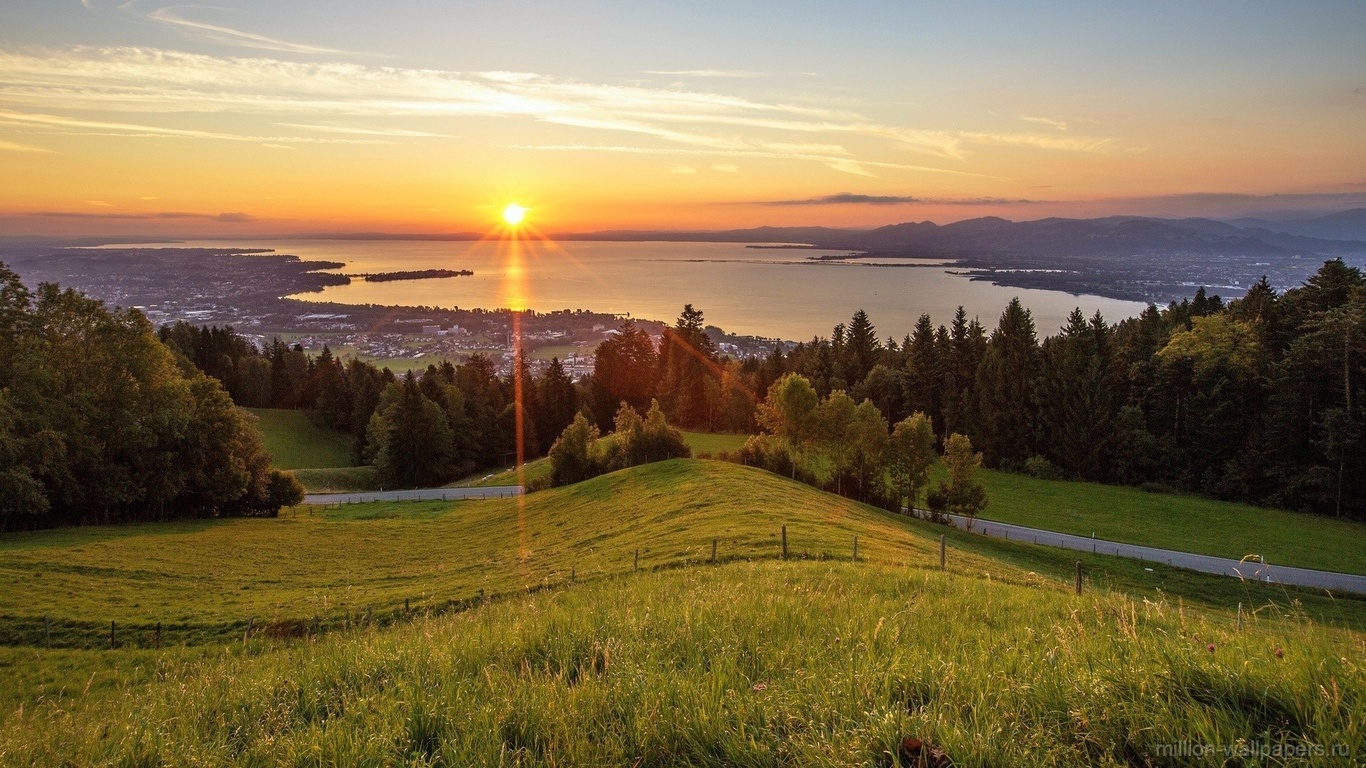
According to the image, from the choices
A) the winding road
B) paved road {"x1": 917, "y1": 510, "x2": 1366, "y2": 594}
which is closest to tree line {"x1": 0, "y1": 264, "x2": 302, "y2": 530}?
the winding road

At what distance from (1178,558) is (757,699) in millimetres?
47574

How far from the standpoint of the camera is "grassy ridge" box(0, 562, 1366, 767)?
10.3 feet

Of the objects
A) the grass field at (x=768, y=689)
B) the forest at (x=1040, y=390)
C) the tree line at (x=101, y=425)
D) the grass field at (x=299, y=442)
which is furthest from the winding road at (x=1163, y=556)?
the grass field at (x=768, y=689)

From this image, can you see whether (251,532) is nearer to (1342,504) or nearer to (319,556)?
(319,556)

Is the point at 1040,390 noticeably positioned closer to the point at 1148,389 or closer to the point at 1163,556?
the point at 1148,389

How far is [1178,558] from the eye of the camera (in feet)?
129

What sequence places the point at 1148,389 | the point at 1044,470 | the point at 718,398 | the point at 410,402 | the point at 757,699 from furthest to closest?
the point at 718,398 → the point at 410,402 → the point at 1044,470 → the point at 1148,389 → the point at 757,699

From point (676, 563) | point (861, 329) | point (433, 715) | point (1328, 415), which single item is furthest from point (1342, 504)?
point (433, 715)

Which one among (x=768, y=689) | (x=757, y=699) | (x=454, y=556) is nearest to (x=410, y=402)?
(x=454, y=556)

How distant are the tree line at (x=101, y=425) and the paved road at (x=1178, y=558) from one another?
52.5 m

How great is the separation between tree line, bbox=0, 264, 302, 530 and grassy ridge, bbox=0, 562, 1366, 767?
43930mm

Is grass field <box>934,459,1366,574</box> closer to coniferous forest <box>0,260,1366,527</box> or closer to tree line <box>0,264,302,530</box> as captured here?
coniferous forest <box>0,260,1366,527</box>

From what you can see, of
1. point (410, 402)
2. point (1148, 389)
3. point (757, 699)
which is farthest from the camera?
point (410, 402)

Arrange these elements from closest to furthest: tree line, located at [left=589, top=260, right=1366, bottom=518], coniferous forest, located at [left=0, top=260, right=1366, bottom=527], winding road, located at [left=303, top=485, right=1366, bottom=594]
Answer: winding road, located at [left=303, top=485, right=1366, bottom=594]
coniferous forest, located at [left=0, top=260, right=1366, bottom=527]
tree line, located at [left=589, top=260, right=1366, bottom=518]
